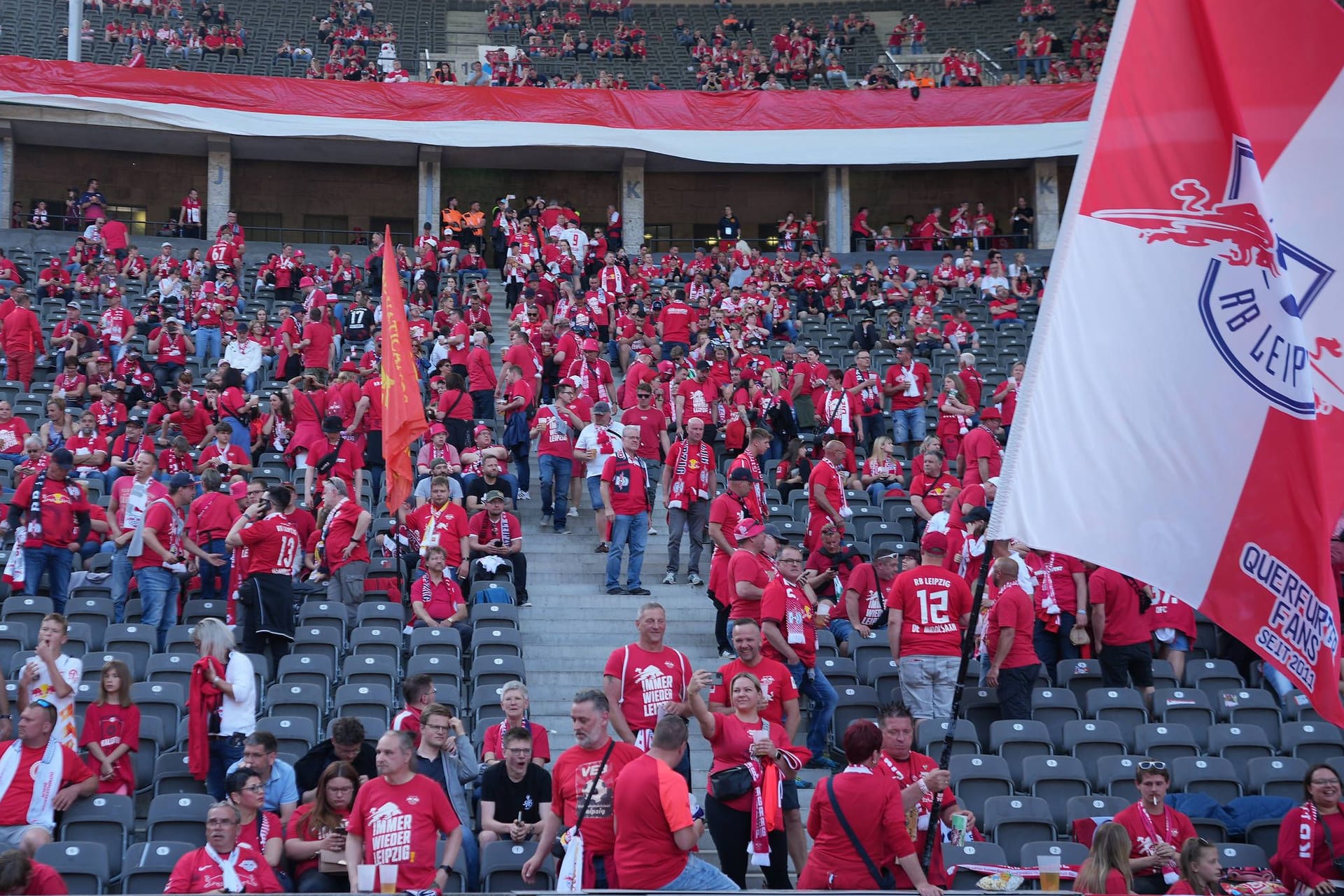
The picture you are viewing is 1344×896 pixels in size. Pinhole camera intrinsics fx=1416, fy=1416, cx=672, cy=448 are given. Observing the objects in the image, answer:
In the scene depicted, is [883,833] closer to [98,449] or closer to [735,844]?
[735,844]

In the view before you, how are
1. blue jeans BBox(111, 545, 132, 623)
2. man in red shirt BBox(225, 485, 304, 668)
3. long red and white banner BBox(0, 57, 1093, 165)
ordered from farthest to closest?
1. long red and white banner BBox(0, 57, 1093, 165)
2. blue jeans BBox(111, 545, 132, 623)
3. man in red shirt BBox(225, 485, 304, 668)

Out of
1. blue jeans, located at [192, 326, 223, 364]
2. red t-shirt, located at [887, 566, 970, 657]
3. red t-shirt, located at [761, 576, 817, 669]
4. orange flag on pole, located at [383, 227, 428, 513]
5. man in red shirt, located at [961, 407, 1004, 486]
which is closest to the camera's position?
red t-shirt, located at [761, 576, 817, 669]

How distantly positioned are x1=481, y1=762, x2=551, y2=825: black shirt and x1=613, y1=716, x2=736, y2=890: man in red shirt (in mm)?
1803

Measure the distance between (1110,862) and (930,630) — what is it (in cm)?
359

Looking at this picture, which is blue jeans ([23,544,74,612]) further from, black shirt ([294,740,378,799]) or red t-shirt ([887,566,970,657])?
red t-shirt ([887,566,970,657])

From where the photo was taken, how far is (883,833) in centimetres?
648

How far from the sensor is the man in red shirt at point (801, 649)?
9.73m

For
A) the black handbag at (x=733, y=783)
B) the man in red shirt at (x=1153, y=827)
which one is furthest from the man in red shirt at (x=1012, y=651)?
the black handbag at (x=733, y=783)

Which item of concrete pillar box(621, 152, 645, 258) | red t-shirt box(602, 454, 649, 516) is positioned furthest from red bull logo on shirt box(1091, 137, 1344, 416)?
concrete pillar box(621, 152, 645, 258)

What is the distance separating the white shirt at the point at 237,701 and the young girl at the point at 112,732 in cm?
57

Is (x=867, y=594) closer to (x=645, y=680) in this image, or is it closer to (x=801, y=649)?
(x=801, y=649)

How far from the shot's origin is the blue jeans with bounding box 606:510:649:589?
12828 millimetres

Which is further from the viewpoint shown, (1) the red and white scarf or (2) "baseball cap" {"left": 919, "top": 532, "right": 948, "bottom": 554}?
(1) the red and white scarf

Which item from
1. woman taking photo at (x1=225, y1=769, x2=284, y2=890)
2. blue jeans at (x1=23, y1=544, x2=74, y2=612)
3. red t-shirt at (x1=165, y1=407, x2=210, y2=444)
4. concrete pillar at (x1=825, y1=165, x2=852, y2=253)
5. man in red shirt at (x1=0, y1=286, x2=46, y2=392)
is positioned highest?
concrete pillar at (x1=825, y1=165, x2=852, y2=253)
